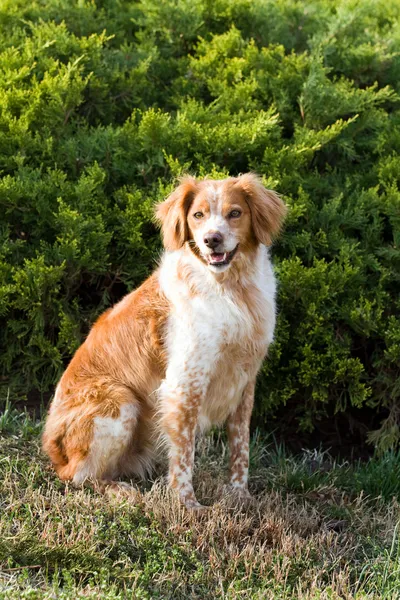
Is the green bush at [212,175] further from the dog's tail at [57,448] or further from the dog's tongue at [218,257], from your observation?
the dog's tongue at [218,257]

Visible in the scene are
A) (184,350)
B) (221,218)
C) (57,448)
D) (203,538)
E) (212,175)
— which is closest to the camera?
(203,538)

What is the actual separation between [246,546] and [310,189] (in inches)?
102

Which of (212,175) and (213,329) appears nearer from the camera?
(213,329)

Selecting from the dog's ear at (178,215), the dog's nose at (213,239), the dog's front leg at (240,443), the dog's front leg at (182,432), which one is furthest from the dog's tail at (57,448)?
the dog's nose at (213,239)

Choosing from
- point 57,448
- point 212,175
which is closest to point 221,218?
point 212,175

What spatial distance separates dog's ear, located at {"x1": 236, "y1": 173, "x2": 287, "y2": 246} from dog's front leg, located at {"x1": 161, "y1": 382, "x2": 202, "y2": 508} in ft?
2.70

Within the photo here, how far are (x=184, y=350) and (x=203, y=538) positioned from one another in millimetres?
891

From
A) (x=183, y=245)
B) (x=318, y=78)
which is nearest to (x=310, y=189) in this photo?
(x=318, y=78)

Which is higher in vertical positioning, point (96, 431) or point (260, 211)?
point (260, 211)

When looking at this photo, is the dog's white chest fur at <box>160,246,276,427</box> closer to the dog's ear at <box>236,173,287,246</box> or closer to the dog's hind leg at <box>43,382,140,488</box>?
the dog's ear at <box>236,173,287,246</box>

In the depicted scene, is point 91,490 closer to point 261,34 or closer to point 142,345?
point 142,345

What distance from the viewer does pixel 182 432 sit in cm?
400

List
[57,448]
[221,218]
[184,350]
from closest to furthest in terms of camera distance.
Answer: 1. [221,218]
2. [184,350]
3. [57,448]

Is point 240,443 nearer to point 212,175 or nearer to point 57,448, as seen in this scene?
point 57,448
